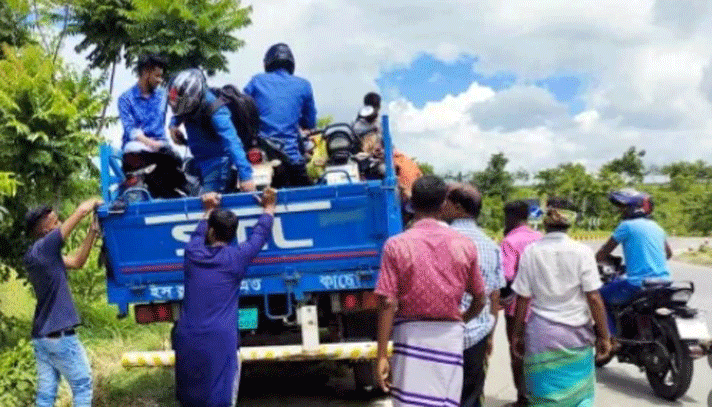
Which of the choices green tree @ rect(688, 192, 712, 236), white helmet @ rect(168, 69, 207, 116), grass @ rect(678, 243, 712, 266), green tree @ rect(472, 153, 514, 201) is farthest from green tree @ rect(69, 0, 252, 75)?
green tree @ rect(472, 153, 514, 201)

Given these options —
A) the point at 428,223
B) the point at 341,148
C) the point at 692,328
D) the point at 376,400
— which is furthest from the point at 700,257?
the point at 428,223

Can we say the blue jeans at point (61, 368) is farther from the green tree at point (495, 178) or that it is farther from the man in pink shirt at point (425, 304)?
the green tree at point (495, 178)

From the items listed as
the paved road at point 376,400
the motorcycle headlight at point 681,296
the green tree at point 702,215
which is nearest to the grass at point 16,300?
the paved road at point 376,400

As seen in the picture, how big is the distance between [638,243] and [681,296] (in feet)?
1.63

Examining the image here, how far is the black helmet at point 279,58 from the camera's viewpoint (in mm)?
5781

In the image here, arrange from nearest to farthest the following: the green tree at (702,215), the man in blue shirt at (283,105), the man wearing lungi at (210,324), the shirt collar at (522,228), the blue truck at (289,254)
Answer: the man wearing lungi at (210,324) < the blue truck at (289,254) < the shirt collar at (522,228) < the man in blue shirt at (283,105) < the green tree at (702,215)

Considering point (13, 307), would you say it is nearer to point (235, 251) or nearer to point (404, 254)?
point (235, 251)

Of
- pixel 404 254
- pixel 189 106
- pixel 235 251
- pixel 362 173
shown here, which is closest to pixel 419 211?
pixel 404 254

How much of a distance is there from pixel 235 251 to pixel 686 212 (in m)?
55.2

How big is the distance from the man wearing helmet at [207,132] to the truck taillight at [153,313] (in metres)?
0.87

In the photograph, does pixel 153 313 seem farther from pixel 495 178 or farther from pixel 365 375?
pixel 495 178

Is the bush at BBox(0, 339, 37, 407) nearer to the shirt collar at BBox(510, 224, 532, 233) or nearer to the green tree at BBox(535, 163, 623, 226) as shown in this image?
the shirt collar at BBox(510, 224, 532, 233)

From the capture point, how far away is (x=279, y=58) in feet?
18.9

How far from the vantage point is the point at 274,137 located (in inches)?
224
